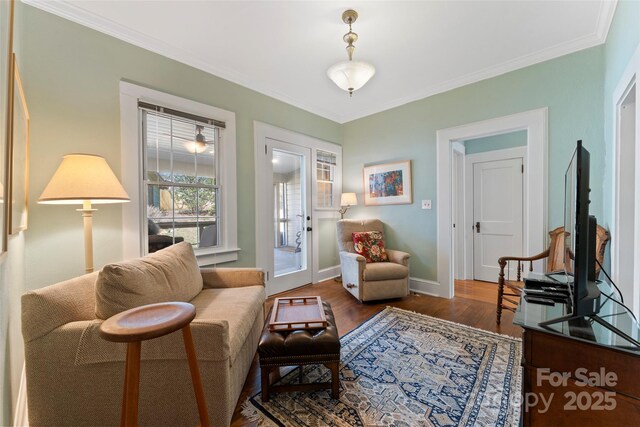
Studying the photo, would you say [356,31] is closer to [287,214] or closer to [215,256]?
[287,214]

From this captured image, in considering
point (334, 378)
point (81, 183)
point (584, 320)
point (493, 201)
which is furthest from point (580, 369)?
point (493, 201)

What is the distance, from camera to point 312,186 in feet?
12.7

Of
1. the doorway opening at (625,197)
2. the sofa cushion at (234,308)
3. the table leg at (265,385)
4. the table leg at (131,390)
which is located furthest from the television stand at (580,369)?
the table leg at (131,390)

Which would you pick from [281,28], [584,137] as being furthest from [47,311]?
[584,137]

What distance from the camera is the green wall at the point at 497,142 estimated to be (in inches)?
148

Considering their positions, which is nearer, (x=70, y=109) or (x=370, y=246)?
(x=70, y=109)

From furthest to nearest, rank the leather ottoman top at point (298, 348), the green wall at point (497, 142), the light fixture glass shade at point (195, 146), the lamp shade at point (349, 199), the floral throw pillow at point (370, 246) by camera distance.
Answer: the lamp shade at point (349, 199), the green wall at point (497, 142), the floral throw pillow at point (370, 246), the light fixture glass shade at point (195, 146), the leather ottoman top at point (298, 348)

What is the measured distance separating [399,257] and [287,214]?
1.62m

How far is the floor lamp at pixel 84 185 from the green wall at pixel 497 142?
4575 millimetres

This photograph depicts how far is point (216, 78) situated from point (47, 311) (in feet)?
8.30

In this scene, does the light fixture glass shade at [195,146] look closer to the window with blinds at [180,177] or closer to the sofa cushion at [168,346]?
the window with blinds at [180,177]

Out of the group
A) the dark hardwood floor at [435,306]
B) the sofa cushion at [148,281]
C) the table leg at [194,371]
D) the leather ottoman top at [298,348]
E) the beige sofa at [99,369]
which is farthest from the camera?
the dark hardwood floor at [435,306]

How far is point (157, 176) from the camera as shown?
96.1 inches

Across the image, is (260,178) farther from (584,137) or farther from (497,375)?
(584,137)
